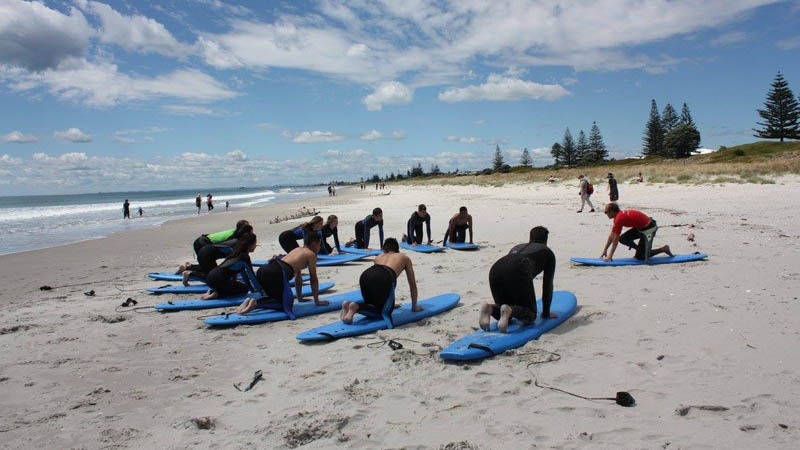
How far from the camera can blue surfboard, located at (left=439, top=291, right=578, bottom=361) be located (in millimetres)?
4727

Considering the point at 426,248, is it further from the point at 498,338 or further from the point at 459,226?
the point at 498,338

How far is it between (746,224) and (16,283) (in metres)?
17.3

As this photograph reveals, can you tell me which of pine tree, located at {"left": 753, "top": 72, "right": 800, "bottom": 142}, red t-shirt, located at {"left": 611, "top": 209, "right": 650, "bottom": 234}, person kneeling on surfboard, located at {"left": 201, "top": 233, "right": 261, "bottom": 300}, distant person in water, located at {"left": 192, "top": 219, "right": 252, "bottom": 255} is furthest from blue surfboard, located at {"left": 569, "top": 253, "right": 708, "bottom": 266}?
pine tree, located at {"left": 753, "top": 72, "right": 800, "bottom": 142}

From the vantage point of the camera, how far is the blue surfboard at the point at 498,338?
473 centimetres

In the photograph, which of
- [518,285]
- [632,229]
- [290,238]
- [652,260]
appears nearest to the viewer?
[518,285]

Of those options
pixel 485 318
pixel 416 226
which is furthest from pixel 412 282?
pixel 416 226

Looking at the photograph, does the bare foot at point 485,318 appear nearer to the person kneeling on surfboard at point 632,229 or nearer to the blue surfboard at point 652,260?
the blue surfboard at point 652,260

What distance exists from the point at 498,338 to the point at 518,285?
69 centimetres

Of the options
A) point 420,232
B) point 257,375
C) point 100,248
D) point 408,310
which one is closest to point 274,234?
point 100,248

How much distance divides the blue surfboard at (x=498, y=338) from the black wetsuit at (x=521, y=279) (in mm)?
140

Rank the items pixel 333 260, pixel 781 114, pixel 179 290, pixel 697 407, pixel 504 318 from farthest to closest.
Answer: pixel 781 114, pixel 333 260, pixel 179 290, pixel 504 318, pixel 697 407

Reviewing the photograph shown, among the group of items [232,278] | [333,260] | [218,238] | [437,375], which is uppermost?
[218,238]

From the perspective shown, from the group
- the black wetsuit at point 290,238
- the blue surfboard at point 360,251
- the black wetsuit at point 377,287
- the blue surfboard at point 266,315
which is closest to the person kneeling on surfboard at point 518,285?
the black wetsuit at point 377,287

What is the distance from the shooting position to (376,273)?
6.00 m
